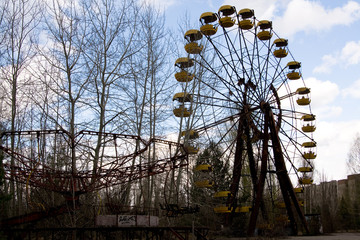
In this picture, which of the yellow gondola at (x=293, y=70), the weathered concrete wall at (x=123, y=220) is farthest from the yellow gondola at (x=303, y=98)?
the weathered concrete wall at (x=123, y=220)

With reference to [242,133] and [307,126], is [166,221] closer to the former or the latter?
[242,133]

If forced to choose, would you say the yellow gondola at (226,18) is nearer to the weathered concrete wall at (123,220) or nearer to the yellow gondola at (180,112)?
the yellow gondola at (180,112)

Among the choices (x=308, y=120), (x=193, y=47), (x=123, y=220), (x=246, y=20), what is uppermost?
(x=246, y=20)

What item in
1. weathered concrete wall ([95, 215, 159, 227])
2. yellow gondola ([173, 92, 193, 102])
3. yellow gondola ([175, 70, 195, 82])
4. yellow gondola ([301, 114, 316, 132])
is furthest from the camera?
yellow gondola ([301, 114, 316, 132])

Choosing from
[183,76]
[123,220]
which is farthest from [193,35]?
[123,220]

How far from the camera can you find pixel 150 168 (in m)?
15.1

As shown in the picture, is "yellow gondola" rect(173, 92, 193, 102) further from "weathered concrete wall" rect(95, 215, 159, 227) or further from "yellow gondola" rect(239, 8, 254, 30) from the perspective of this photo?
"weathered concrete wall" rect(95, 215, 159, 227)

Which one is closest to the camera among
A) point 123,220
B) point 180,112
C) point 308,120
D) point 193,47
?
point 123,220

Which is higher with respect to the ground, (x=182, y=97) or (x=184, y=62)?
(x=184, y=62)

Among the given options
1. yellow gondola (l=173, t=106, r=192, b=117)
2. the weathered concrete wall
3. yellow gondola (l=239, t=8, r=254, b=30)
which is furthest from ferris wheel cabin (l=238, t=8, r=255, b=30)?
the weathered concrete wall

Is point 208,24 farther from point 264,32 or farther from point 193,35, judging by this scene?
point 264,32

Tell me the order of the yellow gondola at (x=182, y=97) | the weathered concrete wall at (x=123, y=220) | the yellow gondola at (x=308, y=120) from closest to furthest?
the weathered concrete wall at (x=123, y=220) → the yellow gondola at (x=182, y=97) → the yellow gondola at (x=308, y=120)

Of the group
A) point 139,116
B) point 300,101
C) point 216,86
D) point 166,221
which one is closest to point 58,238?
point 166,221

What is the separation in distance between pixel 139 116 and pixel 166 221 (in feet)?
23.0
